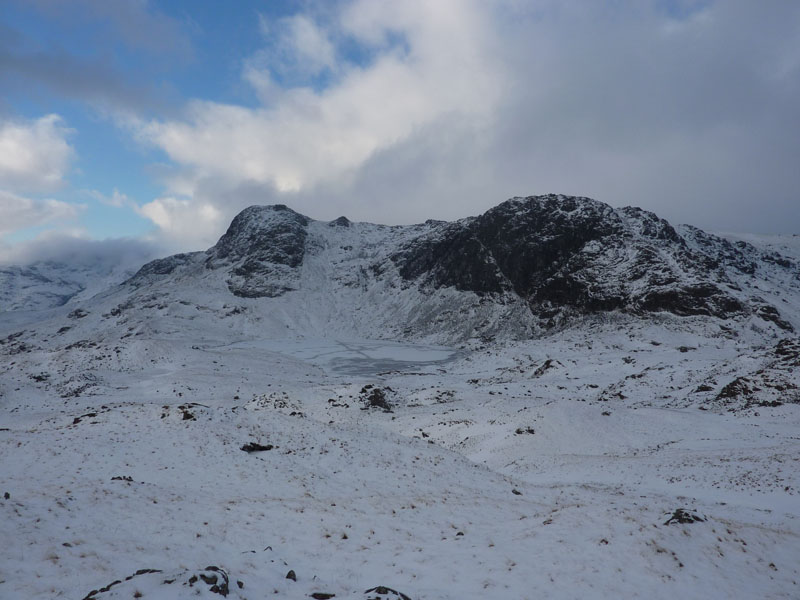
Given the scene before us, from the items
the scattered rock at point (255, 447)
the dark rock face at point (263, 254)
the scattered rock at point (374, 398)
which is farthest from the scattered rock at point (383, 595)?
the dark rock face at point (263, 254)

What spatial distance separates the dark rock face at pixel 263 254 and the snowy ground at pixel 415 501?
113 meters

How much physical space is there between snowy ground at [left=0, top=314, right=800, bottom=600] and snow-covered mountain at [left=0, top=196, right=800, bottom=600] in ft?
0.31

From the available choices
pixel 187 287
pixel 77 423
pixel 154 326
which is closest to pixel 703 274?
pixel 77 423

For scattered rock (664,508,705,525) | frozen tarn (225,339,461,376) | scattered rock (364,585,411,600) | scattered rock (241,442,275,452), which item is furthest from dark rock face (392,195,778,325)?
scattered rock (364,585,411,600)

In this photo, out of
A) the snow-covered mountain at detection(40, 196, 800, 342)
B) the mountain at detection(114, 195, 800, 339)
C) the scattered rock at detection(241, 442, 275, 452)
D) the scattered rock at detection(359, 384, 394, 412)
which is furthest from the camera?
the snow-covered mountain at detection(40, 196, 800, 342)

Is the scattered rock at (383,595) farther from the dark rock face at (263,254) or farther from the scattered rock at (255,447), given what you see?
the dark rock face at (263,254)

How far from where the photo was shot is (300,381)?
64875 millimetres

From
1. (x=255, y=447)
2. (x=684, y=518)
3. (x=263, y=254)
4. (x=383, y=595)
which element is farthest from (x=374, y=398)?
(x=263, y=254)

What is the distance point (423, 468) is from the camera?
20766mm

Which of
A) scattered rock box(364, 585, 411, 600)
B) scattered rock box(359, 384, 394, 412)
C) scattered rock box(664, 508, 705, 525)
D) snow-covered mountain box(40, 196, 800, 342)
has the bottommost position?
scattered rock box(359, 384, 394, 412)

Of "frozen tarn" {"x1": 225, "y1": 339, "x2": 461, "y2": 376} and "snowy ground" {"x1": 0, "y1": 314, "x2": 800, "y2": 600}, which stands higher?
"frozen tarn" {"x1": 225, "y1": 339, "x2": 461, "y2": 376}

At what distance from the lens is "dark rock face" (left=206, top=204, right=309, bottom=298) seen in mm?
154250

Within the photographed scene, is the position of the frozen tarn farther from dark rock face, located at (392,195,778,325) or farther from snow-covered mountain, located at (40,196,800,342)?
dark rock face, located at (392,195,778,325)

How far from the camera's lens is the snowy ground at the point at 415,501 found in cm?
1030
